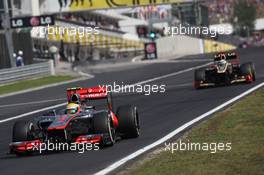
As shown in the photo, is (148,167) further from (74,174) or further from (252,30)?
(252,30)

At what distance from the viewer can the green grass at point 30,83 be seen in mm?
36672

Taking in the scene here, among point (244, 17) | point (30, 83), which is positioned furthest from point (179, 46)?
point (244, 17)

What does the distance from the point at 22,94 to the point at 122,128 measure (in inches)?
811

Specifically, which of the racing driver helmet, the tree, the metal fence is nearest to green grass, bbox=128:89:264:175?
the racing driver helmet

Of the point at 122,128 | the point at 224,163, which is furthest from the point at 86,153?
Answer: the point at 224,163

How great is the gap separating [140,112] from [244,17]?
99.9 meters

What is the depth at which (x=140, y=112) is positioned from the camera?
1959 centimetres

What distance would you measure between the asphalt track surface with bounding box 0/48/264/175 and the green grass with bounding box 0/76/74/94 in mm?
2007

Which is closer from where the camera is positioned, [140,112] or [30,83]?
[140,112]

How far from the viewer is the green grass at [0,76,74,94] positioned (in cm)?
3667

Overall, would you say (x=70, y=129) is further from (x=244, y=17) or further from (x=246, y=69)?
(x=244, y=17)

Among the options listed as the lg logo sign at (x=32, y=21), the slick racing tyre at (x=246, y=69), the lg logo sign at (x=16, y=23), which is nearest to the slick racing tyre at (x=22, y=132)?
the slick racing tyre at (x=246, y=69)

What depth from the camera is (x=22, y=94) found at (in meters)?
33.9

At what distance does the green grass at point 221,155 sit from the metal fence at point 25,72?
1016 inches
